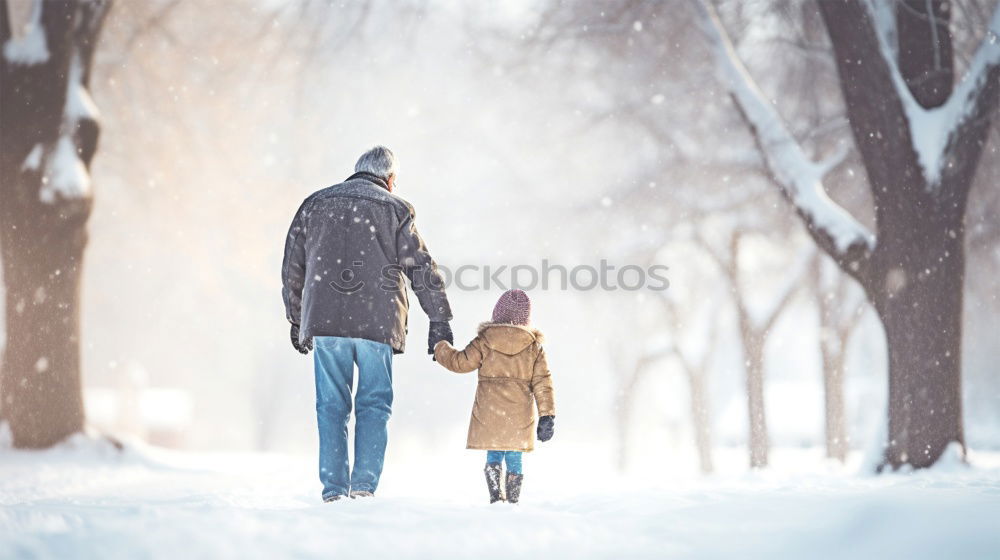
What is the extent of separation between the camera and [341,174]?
16.7 metres

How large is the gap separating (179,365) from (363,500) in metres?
35.9

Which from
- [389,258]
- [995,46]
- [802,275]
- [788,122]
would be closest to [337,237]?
[389,258]

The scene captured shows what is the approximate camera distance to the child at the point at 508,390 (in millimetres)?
4516

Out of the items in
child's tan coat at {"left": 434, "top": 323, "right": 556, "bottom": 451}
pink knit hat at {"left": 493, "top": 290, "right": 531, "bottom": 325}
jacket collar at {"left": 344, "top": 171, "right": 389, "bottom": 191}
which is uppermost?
jacket collar at {"left": 344, "top": 171, "right": 389, "bottom": 191}

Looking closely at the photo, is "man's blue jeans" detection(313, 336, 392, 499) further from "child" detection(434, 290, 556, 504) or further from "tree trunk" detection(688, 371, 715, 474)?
"tree trunk" detection(688, 371, 715, 474)

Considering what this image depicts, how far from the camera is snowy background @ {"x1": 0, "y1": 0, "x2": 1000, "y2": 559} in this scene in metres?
3.10

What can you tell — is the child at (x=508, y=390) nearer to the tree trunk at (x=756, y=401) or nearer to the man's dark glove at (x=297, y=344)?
the man's dark glove at (x=297, y=344)

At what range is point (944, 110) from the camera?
22.4ft

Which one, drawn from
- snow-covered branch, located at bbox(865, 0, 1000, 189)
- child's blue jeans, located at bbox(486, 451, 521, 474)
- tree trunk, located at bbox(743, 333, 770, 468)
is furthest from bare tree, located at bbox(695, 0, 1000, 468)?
tree trunk, located at bbox(743, 333, 770, 468)

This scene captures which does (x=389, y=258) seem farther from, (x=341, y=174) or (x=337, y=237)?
(x=341, y=174)

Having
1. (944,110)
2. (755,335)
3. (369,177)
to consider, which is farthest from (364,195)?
(755,335)

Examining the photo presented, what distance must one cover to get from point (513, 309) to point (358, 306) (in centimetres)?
90

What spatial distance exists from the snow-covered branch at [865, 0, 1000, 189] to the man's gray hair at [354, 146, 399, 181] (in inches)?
183

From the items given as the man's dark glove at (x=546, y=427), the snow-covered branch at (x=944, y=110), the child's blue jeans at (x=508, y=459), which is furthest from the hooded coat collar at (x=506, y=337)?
the snow-covered branch at (x=944, y=110)
